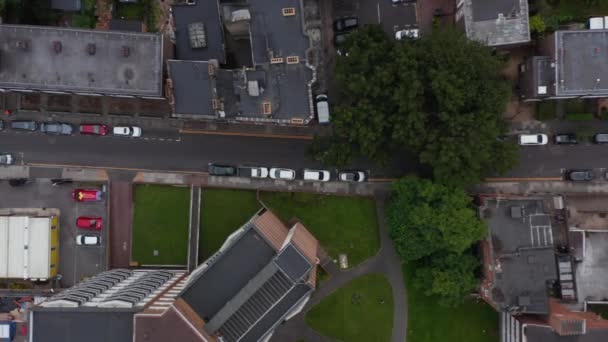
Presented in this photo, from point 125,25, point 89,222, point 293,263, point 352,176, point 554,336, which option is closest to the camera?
point 293,263

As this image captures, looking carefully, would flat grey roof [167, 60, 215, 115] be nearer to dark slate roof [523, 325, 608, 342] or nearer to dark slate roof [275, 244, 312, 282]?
dark slate roof [275, 244, 312, 282]

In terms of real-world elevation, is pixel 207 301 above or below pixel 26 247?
below


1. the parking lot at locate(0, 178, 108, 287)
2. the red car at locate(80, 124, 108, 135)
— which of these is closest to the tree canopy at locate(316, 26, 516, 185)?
the red car at locate(80, 124, 108, 135)

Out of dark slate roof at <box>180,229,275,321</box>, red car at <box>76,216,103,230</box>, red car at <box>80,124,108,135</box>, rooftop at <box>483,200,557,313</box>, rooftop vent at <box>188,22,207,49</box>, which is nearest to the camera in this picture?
dark slate roof at <box>180,229,275,321</box>

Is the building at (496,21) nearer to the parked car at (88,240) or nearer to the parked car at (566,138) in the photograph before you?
the parked car at (566,138)

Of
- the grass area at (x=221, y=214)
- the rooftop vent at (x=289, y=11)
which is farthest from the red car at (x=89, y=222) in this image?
the rooftop vent at (x=289, y=11)

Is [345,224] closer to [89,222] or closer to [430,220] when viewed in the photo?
[430,220]

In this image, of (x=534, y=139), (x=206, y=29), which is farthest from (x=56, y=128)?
(x=534, y=139)
